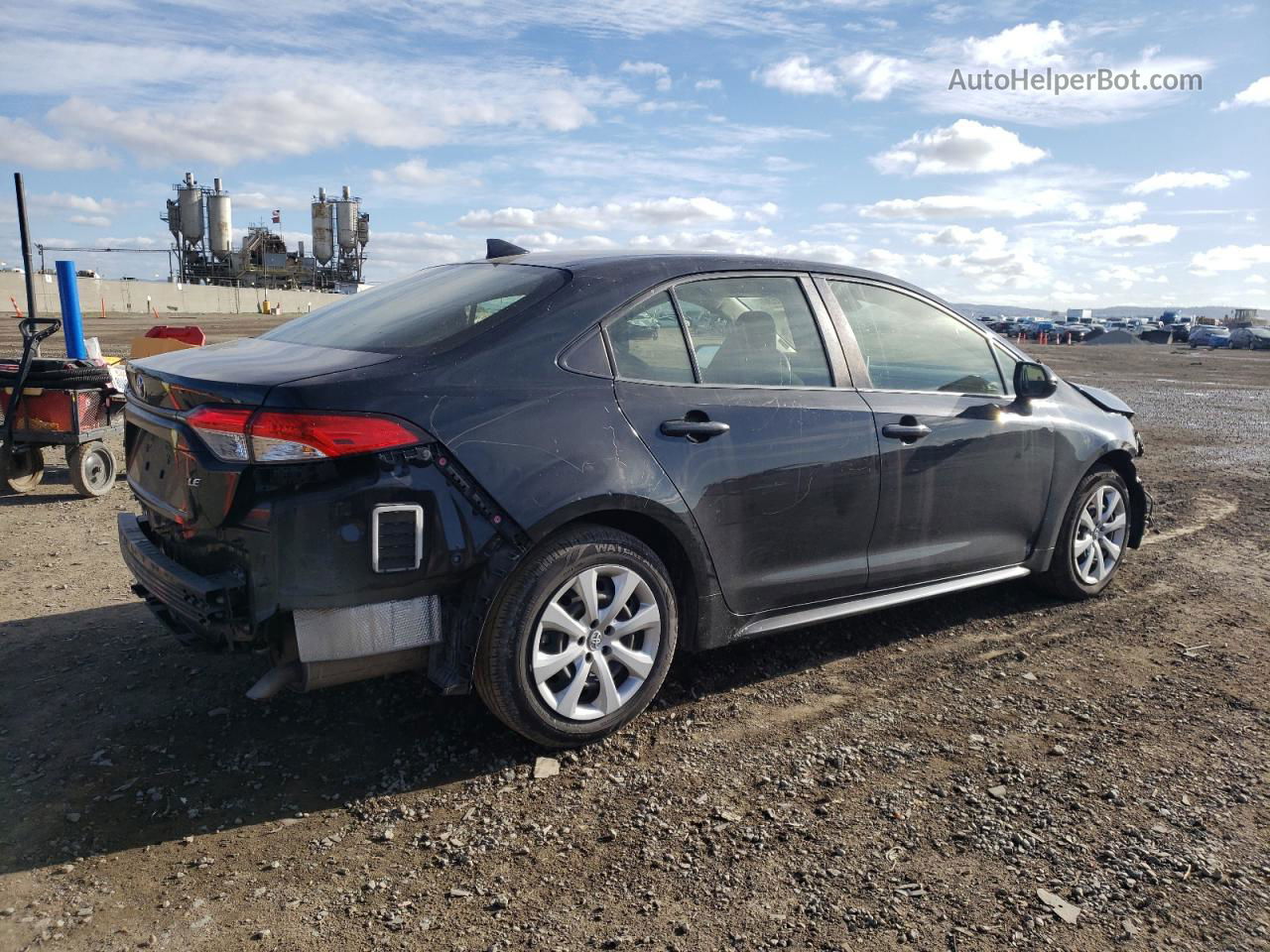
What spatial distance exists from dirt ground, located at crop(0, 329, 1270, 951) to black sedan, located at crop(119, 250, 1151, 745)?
35 cm

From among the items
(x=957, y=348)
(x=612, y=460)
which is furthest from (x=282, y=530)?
(x=957, y=348)

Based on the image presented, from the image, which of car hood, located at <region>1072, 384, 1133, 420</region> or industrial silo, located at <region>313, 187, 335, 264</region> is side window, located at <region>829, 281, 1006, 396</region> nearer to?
car hood, located at <region>1072, 384, 1133, 420</region>

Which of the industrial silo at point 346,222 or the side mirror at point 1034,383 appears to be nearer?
the side mirror at point 1034,383

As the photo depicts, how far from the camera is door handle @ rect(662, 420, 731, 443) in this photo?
346 cm

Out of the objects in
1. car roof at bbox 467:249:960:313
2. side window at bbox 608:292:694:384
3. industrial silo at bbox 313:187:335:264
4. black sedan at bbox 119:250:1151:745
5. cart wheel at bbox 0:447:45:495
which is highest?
industrial silo at bbox 313:187:335:264

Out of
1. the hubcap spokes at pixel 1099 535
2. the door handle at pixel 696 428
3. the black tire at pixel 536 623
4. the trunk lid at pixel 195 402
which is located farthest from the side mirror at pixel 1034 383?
the trunk lid at pixel 195 402

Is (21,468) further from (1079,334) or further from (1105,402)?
(1079,334)

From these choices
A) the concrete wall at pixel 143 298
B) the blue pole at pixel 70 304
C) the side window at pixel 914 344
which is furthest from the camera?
the concrete wall at pixel 143 298

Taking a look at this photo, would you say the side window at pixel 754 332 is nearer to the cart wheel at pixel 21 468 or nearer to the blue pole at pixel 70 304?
the cart wheel at pixel 21 468

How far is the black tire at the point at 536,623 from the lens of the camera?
3.12 metres

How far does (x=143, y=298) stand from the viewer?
51156 millimetres

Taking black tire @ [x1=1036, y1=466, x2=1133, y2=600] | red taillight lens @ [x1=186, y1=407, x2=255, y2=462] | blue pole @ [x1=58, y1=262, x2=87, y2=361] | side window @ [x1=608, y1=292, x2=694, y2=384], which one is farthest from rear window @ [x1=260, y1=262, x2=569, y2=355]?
blue pole @ [x1=58, y1=262, x2=87, y2=361]

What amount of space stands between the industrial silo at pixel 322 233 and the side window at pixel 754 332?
283 feet

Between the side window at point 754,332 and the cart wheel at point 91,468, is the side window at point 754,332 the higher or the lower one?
the higher one
